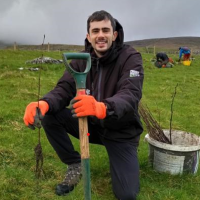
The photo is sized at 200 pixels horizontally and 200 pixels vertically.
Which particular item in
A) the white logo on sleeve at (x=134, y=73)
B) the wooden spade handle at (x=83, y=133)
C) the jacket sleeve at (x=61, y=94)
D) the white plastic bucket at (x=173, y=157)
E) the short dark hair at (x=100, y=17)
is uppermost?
the short dark hair at (x=100, y=17)

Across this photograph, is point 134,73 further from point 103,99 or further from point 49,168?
point 49,168

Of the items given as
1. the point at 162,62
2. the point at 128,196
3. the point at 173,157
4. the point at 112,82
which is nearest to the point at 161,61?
the point at 162,62


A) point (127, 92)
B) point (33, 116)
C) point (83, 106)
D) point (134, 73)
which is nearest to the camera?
point (83, 106)

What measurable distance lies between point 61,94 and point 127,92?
3.07 feet

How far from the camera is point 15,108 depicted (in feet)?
23.6

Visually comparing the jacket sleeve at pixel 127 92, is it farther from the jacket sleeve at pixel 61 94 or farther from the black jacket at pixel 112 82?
the jacket sleeve at pixel 61 94

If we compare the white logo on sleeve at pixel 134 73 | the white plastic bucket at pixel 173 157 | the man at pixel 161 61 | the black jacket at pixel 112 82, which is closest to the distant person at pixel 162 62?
the man at pixel 161 61

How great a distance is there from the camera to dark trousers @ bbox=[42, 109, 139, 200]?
359 cm

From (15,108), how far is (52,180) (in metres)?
3.76

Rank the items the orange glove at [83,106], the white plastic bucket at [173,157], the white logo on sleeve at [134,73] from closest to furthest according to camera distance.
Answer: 1. the orange glove at [83,106]
2. the white logo on sleeve at [134,73]
3. the white plastic bucket at [173,157]

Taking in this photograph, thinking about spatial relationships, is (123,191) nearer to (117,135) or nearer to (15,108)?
(117,135)

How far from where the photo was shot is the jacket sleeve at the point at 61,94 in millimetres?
3463

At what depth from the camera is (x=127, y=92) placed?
318 centimetres

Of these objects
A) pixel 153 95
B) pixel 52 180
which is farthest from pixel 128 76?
pixel 153 95
